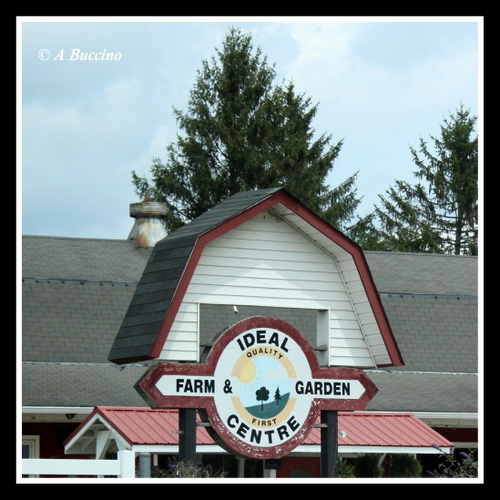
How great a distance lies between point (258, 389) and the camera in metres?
13.6

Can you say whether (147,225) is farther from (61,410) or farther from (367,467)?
(367,467)

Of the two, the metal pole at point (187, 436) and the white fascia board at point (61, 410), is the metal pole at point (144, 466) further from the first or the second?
the white fascia board at point (61, 410)

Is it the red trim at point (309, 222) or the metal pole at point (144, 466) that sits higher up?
the red trim at point (309, 222)

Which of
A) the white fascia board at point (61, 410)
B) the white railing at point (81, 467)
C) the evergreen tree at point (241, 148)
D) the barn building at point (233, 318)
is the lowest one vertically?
the white railing at point (81, 467)

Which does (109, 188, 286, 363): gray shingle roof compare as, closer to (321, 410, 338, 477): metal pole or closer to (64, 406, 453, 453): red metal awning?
(321, 410, 338, 477): metal pole

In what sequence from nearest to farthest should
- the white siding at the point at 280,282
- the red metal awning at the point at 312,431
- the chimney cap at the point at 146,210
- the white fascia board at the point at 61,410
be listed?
the white siding at the point at 280,282 < the red metal awning at the point at 312,431 < the white fascia board at the point at 61,410 < the chimney cap at the point at 146,210

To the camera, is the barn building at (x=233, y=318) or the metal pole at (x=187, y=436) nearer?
the metal pole at (x=187, y=436)

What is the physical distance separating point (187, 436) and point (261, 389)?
1103 mm

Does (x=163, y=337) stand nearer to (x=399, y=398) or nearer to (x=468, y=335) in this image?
(x=399, y=398)

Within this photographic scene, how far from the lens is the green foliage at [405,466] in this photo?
1806 centimetres

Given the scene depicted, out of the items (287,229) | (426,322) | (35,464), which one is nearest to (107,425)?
(287,229)

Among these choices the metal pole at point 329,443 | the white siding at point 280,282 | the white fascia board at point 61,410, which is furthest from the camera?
the white fascia board at point 61,410

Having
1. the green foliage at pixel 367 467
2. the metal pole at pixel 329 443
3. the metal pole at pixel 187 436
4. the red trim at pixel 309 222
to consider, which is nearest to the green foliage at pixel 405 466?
the green foliage at pixel 367 467

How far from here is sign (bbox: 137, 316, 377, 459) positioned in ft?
43.5
